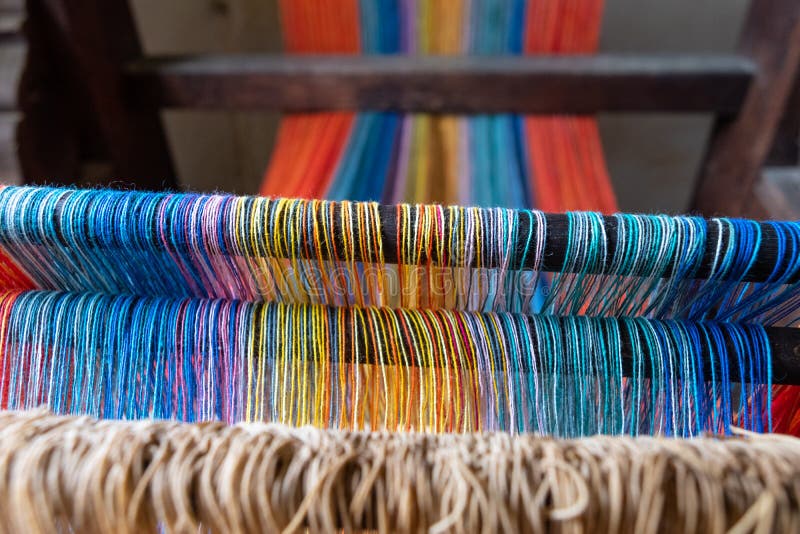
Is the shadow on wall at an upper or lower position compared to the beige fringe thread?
lower

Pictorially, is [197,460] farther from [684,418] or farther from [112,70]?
[112,70]

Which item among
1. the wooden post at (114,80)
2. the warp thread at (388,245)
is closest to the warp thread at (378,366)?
the warp thread at (388,245)

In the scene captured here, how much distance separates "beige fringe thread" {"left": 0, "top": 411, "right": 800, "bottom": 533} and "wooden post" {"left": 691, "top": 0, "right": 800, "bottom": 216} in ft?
2.34

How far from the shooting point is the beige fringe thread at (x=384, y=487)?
0.35 meters

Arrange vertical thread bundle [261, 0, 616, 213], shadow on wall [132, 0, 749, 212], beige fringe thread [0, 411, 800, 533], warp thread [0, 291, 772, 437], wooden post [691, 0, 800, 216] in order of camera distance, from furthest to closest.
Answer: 1. shadow on wall [132, 0, 749, 212]
2. vertical thread bundle [261, 0, 616, 213]
3. wooden post [691, 0, 800, 216]
4. warp thread [0, 291, 772, 437]
5. beige fringe thread [0, 411, 800, 533]

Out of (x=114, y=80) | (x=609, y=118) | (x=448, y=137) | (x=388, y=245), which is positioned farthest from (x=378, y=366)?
(x=609, y=118)

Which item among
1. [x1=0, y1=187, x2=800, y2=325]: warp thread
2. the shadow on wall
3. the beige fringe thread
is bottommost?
the shadow on wall

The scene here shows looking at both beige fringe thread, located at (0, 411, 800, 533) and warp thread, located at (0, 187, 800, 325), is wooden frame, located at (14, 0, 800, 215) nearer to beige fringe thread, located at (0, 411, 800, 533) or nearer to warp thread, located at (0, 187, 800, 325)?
warp thread, located at (0, 187, 800, 325)

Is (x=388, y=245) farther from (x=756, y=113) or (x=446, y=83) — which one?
(x=756, y=113)

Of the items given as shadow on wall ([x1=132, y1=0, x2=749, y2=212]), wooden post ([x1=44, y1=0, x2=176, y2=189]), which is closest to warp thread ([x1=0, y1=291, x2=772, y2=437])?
wooden post ([x1=44, y1=0, x2=176, y2=189])

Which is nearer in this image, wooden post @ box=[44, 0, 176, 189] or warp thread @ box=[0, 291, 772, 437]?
warp thread @ box=[0, 291, 772, 437]

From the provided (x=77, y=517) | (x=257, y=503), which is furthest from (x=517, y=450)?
(x=77, y=517)

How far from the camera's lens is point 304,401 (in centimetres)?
49

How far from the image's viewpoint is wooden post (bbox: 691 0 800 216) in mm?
865
